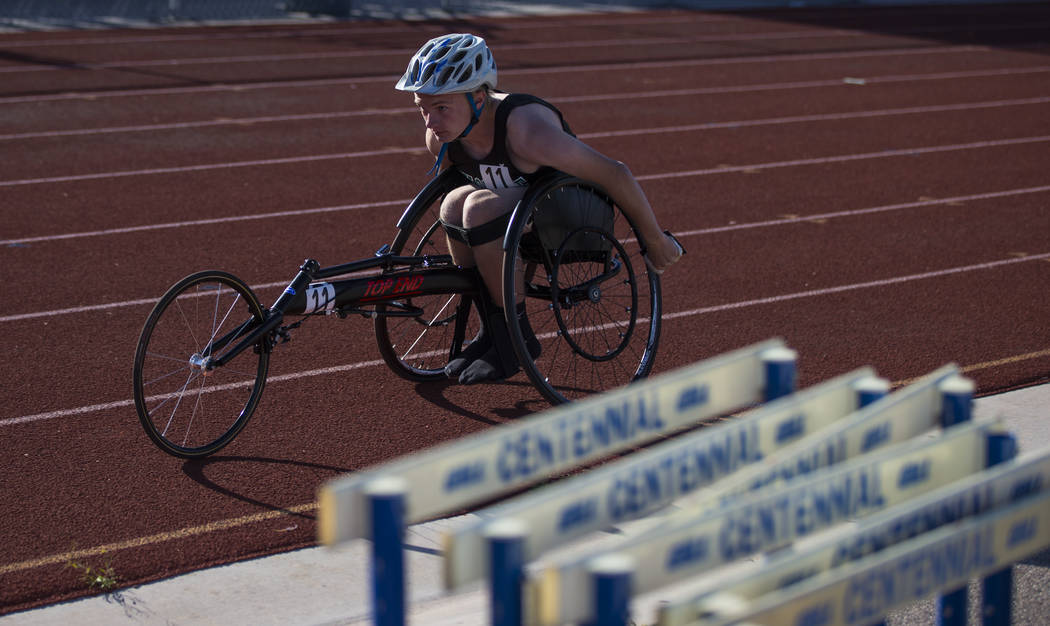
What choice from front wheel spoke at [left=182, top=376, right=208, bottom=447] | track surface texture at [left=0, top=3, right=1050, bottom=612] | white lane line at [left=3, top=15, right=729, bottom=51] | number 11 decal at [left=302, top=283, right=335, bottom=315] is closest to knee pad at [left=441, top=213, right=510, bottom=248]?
number 11 decal at [left=302, top=283, right=335, bottom=315]

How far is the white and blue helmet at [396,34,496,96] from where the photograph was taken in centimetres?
453

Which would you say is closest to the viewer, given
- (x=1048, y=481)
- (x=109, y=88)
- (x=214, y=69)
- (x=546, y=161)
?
(x=1048, y=481)

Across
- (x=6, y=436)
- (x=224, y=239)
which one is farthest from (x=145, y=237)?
(x=6, y=436)

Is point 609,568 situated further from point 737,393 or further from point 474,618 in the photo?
point 474,618

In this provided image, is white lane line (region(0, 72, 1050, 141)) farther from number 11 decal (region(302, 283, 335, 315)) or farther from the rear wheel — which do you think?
number 11 decal (region(302, 283, 335, 315))

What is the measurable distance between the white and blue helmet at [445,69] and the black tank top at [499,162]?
0.54 feet

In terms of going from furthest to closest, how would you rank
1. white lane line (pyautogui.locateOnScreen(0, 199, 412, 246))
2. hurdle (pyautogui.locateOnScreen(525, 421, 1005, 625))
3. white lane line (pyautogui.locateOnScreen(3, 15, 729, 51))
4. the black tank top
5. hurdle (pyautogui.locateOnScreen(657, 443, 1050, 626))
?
white lane line (pyautogui.locateOnScreen(3, 15, 729, 51)) < white lane line (pyautogui.locateOnScreen(0, 199, 412, 246)) < the black tank top < hurdle (pyautogui.locateOnScreen(657, 443, 1050, 626)) < hurdle (pyautogui.locateOnScreen(525, 421, 1005, 625))

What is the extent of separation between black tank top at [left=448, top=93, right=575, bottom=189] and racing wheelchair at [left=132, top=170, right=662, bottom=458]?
0.14 m

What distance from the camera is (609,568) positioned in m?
1.67

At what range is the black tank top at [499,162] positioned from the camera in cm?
470

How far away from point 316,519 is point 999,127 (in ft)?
30.7

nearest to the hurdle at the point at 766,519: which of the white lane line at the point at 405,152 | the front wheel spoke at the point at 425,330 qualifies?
the front wheel spoke at the point at 425,330

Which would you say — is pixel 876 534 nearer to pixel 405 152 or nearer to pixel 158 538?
pixel 158 538

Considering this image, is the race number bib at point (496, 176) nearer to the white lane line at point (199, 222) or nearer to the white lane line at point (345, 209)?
the white lane line at point (345, 209)
